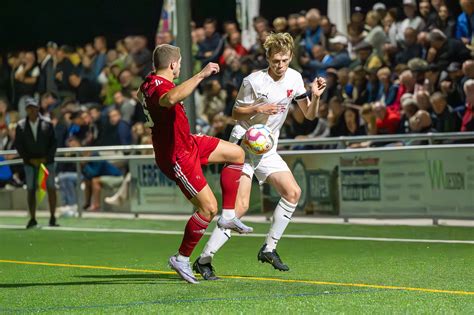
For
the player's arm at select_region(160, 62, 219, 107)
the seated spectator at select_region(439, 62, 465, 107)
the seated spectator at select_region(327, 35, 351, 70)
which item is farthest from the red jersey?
the seated spectator at select_region(327, 35, 351, 70)

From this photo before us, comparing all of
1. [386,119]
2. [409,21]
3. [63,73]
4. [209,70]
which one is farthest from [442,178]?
[63,73]

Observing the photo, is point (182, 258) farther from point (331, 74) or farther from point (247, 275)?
point (331, 74)

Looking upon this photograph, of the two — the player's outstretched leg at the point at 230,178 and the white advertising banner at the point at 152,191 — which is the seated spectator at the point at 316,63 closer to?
the white advertising banner at the point at 152,191

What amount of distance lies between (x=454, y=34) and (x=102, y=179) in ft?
23.7

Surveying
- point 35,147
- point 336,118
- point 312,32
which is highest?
point 312,32

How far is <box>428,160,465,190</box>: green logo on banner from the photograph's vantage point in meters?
16.9

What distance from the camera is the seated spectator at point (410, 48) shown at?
18828 mm

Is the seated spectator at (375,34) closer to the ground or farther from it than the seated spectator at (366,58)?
farther from it

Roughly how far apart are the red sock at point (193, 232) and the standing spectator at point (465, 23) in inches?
341

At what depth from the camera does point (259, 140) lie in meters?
11.2

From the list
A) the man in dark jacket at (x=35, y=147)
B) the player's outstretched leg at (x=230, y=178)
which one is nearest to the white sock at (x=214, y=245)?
the player's outstretched leg at (x=230, y=178)

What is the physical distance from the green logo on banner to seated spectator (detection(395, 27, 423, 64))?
2.27m

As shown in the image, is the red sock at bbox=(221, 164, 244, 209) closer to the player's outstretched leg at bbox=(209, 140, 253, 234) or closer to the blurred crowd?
the player's outstretched leg at bbox=(209, 140, 253, 234)

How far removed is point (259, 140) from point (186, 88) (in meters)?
1.40
